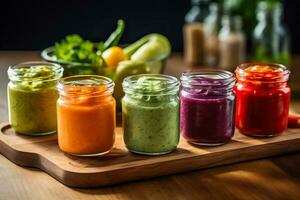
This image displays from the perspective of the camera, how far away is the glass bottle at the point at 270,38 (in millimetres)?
2844

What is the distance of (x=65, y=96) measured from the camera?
162cm

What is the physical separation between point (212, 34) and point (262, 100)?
136cm

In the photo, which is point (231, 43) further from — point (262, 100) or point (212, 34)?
point (262, 100)

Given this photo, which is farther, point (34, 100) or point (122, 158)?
point (34, 100)

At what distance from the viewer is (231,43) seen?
114 inches

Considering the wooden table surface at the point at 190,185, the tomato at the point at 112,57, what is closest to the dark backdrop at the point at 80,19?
the tomato at the point at 112,57

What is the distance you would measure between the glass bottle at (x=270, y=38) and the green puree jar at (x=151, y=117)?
130 centimetres

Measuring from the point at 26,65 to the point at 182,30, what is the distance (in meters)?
1.65

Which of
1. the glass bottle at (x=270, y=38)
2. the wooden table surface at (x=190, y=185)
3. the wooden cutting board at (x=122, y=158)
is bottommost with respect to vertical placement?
the wooden table surface at (x=190, y=185)

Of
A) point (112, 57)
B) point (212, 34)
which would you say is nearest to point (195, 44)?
point (212, 34)

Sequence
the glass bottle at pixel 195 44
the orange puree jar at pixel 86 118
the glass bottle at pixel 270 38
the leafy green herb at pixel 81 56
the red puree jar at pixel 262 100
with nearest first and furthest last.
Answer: the orange puree jar at pixel 86 118 → the red puree jar at pixel 262 100 → the leafy green herb at pixel 81 56 → the glass bottle at pixel 270 38 → the glass bottle at pixel 195 44

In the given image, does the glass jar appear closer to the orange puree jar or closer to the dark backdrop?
the orange puree jar

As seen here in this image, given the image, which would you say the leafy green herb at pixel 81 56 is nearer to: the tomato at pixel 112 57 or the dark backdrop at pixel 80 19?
the tomato at pixel 112 57

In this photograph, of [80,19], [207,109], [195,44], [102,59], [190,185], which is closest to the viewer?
[190,185]
